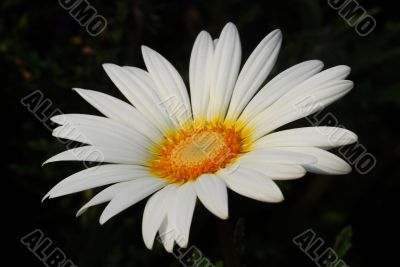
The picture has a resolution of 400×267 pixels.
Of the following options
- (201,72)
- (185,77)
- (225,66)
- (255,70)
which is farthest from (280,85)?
(185,77)

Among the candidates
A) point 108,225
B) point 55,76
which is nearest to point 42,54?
point 55,76

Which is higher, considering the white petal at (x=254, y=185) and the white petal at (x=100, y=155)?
the white petal at (x=100, y=155)

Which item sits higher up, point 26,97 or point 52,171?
point 26,97

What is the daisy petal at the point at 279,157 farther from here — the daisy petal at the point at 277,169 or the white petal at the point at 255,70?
the white petal at the point at 255,70

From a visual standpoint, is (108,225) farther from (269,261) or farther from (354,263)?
(354,263)

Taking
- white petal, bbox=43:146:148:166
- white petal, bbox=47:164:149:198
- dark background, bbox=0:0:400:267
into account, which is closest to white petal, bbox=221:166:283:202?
white petal, bbox=47:164:149:198

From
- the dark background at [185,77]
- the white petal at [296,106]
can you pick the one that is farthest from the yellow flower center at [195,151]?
the dark background at [185,77]

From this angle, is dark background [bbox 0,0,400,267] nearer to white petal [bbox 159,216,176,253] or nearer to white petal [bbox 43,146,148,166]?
white petal [bbox 43,146,148,166]
